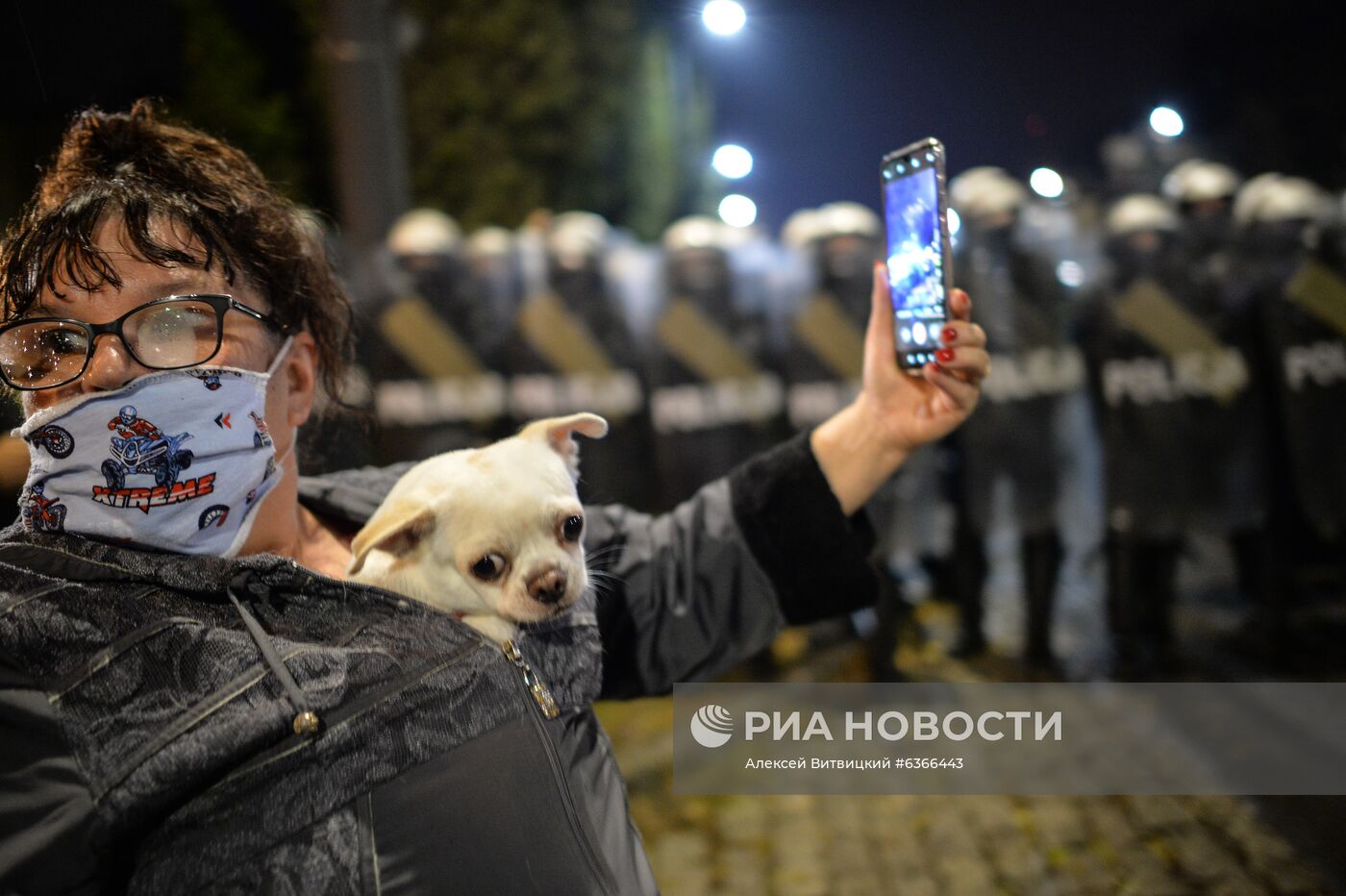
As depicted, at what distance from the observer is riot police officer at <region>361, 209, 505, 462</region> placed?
4.44 metres

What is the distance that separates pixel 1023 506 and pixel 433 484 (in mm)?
3754

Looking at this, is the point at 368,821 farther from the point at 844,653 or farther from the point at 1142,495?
the point at 1142,495

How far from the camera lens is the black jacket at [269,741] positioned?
944mm

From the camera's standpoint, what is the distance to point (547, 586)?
1146mm

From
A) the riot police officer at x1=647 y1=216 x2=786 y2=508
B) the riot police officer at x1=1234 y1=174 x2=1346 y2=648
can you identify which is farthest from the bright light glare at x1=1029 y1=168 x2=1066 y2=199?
the riot police officer at x1=647 y1=216 x2=786 y2=508

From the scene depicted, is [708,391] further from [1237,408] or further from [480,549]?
[480,549]

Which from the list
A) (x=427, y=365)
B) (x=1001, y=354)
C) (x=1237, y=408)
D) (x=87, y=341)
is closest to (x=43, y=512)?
(x=87, y=341)

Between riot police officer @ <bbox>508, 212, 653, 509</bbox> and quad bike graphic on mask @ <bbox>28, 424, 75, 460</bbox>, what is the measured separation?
3209 mm

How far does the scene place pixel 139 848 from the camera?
98 centimetres

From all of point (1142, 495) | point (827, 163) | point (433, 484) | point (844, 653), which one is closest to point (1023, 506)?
point (1142, 495)

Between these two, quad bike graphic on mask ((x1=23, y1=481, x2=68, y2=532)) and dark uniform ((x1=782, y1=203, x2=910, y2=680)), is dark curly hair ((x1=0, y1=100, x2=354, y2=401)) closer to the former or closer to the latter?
quad bike graphic on mask ((x1=23, y1=481, x2=68, y2=532))

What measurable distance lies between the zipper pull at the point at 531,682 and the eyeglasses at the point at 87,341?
464 mm

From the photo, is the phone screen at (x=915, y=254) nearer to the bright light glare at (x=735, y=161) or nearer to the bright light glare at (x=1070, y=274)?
the bright light glare at (x=735, y=161)

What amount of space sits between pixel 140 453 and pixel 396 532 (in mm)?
278
